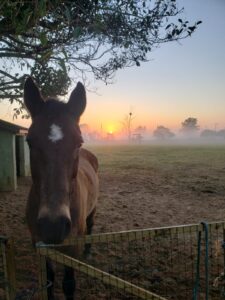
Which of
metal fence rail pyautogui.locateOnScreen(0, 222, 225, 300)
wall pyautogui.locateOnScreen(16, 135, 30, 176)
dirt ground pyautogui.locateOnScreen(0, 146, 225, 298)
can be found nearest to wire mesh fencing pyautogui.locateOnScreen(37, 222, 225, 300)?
metal fence rail pyautogui.locateOnScreen(0, 222, 225, 300)

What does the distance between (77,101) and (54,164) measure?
3.33 ft

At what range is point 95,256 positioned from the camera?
5.86 meters

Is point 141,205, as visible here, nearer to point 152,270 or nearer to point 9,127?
point 152,270

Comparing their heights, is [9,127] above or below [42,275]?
above

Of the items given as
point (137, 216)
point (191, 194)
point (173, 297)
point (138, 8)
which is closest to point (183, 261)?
point (173, 297)

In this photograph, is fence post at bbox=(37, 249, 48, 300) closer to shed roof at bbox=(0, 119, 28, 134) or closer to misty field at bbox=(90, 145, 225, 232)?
misty field at bbox=(90, 145, 225, 232)

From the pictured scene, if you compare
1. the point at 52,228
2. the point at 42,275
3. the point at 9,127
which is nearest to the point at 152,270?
the point at 42,275

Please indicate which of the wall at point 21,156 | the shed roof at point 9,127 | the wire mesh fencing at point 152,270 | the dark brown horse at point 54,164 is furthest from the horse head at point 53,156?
the wall at point 21,156

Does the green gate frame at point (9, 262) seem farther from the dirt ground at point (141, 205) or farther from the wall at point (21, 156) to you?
the wall at point (21, 156)

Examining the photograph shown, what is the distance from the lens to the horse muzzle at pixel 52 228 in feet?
8.43

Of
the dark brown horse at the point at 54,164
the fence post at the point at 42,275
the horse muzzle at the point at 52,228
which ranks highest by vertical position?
the dark brown horse at the point at 54,164

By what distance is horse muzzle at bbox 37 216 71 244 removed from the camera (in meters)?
2.57

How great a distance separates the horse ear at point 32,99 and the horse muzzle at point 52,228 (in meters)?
1.29

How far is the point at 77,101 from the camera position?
143 inches
